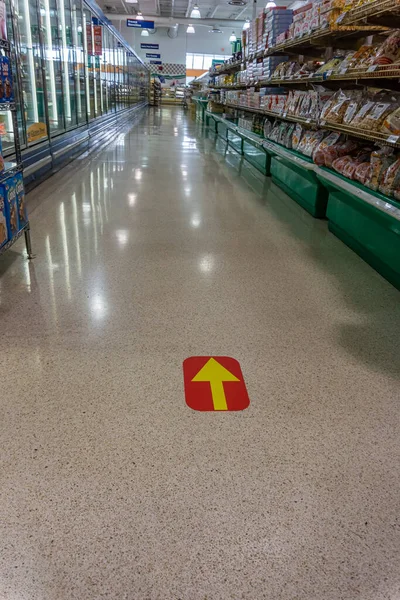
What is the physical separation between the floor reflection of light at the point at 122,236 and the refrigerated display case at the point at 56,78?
1.67m

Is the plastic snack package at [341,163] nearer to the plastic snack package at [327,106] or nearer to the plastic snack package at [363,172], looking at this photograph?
the plastic snack package at [363,172]

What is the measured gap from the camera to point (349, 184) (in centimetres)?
333

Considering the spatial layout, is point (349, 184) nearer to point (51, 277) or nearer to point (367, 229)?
point (367, 229)

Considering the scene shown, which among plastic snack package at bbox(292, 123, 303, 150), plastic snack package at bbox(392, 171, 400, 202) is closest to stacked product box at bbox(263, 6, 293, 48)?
plastic snack package at bbox(292, 123, 303, 150)

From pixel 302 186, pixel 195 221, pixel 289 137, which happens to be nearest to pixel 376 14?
pixel 302 186

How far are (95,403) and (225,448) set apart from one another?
1.80ft

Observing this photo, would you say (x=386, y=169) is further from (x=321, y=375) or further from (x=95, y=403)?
(x=95, y=403)

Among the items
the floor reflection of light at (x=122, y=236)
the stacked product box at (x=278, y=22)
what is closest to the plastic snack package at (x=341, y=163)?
the floor reflection of light at (x=122, y=236)

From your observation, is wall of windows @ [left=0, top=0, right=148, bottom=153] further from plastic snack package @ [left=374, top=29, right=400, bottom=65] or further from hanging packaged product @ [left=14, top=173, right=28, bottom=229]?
plastic snack package @ [left=374, top=29, right=400, bottom=65]

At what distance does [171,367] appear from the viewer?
6.54 feet

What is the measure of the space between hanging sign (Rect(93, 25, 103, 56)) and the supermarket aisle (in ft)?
30.6

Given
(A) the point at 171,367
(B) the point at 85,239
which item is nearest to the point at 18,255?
(B) the point at 85,239

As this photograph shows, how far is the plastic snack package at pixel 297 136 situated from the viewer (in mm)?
4923

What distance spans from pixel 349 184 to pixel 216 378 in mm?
2136
